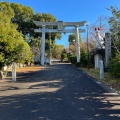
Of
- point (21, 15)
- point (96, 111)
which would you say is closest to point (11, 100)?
point (96, 111)

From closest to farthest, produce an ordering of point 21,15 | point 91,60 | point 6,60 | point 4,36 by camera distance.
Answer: point 4,36 < point 6,60 < point 91,60 < point 21,15

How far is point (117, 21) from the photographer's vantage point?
13.9 meters

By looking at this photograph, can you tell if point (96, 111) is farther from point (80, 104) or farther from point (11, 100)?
point (11, 100)

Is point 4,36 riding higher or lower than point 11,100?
higher

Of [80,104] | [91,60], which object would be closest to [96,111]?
[80,104]

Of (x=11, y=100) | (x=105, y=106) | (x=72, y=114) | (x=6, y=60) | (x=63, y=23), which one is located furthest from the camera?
(x=63, y=23)

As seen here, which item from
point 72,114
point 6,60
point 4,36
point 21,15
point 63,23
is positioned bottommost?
point 72,114

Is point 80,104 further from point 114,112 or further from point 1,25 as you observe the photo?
point 1,25

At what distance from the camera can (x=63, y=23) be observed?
42719 mm

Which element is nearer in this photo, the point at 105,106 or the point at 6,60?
the point at 105,106

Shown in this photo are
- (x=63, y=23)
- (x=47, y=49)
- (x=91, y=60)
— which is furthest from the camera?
(x=47, y=49)

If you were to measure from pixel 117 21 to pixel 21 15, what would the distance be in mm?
41459

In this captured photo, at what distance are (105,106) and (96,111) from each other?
0.81 m

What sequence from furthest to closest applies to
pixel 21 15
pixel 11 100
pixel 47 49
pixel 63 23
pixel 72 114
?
pixel 47 49 → pixel 21 15 → pixel 63 23 → pixel 11 100 → pixel 72 114
